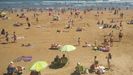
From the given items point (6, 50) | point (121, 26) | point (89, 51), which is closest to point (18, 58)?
point (6, 50)

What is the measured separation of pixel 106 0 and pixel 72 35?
6989cm

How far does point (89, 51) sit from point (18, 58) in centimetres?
599

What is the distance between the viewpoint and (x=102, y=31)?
34.0 meters

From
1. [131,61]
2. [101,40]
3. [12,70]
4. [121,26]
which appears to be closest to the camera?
[12,70]

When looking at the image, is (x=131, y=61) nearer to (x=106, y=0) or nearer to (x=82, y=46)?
(x=82, y=46)

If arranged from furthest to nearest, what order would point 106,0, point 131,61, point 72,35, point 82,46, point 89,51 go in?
point 106,0, point 72,35, point 82,46, point 89,51, point 131,61

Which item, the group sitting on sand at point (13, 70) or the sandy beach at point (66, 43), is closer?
the group sitting on sand at point (13, 70)

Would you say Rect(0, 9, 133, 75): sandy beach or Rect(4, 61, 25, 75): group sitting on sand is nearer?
Rect(4, 61, 25, 75): group sitting on sand

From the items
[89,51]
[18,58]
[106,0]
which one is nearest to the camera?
[18,58]

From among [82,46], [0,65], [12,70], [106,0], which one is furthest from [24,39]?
[106,0]

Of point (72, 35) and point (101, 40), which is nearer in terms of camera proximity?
point (101, 40)

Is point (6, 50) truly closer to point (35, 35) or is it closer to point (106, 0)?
point (35, 35)

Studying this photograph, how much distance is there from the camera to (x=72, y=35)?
32.4 metres

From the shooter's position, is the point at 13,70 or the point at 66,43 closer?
the point at 13,70
